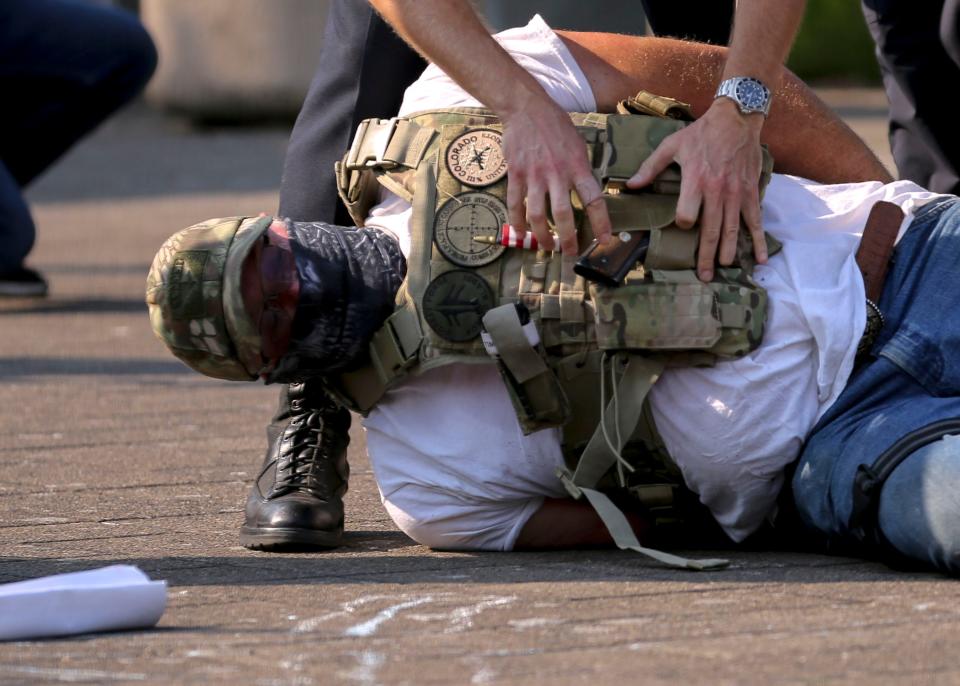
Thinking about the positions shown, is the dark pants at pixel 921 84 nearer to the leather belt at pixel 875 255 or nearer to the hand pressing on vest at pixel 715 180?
the leather belt at pixel 875 255

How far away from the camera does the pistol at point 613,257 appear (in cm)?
276

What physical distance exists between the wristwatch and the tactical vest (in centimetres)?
8

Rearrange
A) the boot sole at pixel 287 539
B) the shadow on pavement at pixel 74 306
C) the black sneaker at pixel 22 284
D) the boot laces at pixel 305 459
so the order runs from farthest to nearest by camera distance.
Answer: the black sneaker at pixel 22 284
the shadow on pavement at pixel 74 306
the boot laces at pixel 305 459
the boot sole at pixel 287 539

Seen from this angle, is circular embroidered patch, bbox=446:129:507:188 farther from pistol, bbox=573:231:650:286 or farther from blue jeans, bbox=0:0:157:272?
blue jeans, bbox=0:0:157:272

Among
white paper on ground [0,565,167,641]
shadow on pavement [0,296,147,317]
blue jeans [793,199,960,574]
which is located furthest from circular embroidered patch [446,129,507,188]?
shadow on pavement [0,296,147,317]

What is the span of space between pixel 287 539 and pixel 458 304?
0.52 meters

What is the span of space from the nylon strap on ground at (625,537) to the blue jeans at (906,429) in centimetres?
19

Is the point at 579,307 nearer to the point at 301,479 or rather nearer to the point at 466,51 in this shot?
the point at 466,51

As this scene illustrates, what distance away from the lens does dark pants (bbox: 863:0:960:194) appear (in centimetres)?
471

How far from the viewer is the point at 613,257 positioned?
2785 mm

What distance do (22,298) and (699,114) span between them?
13.7 feet

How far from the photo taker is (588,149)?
2.85 m

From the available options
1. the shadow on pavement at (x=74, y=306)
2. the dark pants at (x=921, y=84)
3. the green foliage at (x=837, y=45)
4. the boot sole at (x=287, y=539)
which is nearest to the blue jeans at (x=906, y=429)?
the boot sole at (x=287, y=539)

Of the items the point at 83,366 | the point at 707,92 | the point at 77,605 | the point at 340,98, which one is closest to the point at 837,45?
the point at 83,366
